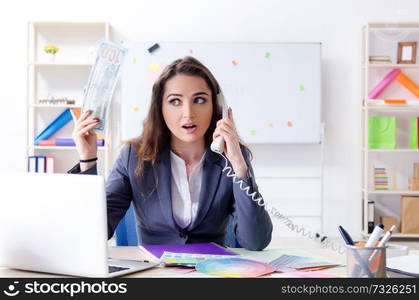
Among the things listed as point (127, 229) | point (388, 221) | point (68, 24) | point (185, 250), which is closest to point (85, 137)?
point (127, 229)

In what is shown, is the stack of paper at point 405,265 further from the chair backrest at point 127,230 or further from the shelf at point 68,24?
the shelf at point 68,24

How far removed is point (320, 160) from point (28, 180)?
11.9ft

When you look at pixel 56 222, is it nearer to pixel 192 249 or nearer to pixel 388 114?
pixel 192 249

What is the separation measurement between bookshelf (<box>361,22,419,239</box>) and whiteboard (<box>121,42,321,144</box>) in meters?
0.45

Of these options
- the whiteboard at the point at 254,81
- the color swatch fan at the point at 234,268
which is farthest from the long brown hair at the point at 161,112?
the whiteboard at the point at 254,81

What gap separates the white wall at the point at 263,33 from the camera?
4.57 m

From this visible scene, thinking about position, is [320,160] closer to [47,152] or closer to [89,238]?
[47,152]

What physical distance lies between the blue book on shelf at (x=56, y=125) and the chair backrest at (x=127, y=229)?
2764 mm

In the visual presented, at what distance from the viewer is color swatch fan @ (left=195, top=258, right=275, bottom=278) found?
4.15 ft

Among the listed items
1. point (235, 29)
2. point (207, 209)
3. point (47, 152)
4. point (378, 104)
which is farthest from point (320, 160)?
point (207, 209)

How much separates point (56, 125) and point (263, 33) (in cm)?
174

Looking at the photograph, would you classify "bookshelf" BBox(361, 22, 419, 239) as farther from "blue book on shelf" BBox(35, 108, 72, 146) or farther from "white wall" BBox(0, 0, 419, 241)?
"blue book on shelf" BBox(35, 108, 72, 146)

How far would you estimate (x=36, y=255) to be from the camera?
48.4 inches

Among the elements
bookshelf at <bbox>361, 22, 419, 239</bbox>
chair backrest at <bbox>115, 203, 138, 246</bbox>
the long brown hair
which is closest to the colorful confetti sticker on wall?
bookshelf at <bbox>361, 22, 419, 239</bbox>
